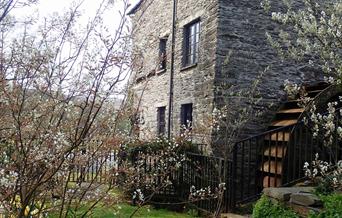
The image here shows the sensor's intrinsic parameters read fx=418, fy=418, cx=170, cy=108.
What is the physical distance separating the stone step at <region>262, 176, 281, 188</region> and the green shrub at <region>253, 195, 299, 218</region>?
194 centimetres

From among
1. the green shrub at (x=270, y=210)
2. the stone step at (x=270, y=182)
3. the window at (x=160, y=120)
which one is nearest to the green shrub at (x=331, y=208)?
the green shrub at (x=270, y=210)

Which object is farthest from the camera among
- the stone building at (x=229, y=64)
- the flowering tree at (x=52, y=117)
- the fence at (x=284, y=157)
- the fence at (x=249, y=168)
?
the stone building at (x=229, y=64)

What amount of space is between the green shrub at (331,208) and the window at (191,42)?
Answer: 724cm

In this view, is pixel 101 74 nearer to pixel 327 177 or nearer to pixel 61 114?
pixel 61 114

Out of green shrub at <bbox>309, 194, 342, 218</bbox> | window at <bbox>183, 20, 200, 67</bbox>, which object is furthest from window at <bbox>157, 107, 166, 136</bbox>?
green shrub at <bbox>309, 194, 342, 218</bbox>

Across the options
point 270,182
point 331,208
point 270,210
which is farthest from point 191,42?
point 331,208

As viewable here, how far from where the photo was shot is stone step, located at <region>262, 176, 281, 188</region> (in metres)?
8.35

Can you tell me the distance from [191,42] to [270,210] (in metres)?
7.62

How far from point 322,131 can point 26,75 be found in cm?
617

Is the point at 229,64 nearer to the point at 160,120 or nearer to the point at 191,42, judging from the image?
the point at 191,42

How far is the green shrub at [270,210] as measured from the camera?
5.76m

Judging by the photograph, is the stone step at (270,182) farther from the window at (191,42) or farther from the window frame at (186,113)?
the window at (191,42)

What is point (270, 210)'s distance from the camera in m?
6.05

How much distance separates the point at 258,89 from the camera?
36.0 ft
